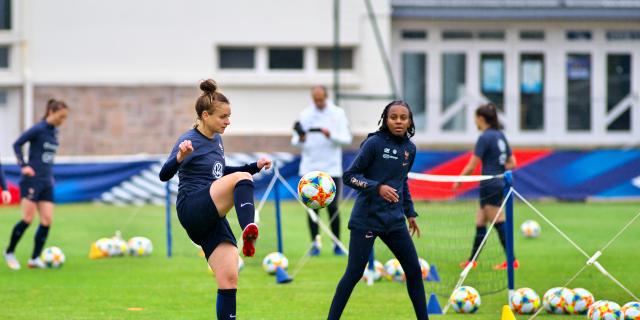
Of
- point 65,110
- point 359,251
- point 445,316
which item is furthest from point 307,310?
point 65,110

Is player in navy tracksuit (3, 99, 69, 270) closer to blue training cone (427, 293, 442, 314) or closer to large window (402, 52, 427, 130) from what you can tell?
blue training cone (427, 293, 442, 314)

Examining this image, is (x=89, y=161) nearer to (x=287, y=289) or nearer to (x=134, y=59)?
(x=134, y=59)

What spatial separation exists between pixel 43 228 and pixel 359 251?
7.32m

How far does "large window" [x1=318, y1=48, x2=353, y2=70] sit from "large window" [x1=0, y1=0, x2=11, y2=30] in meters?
8.53

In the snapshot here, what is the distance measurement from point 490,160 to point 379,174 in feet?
18.9

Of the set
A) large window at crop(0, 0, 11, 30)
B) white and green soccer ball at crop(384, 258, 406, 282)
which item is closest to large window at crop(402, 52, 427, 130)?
large window at crop(0, 0, 11, 30)

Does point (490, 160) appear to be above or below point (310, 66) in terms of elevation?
below

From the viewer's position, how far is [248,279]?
14.9 m

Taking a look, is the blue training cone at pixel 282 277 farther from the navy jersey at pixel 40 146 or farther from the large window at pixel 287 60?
the large window at pixel 287 60

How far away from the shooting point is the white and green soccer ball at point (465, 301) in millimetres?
11781

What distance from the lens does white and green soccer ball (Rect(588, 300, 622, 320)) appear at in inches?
418

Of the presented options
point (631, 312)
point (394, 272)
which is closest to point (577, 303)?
point (631, 312)

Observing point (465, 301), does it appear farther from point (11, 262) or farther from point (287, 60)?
point (287, 60)

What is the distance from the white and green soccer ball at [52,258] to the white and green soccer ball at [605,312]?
803cm
